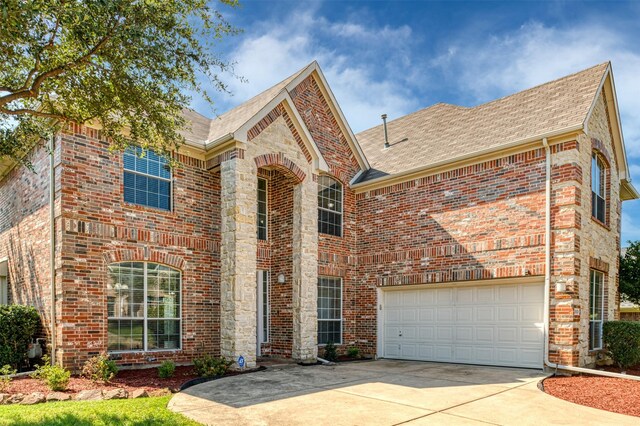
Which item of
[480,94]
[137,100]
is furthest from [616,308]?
[137,100]

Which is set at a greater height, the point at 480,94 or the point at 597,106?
the point at 480,94

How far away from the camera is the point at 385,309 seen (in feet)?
47.7

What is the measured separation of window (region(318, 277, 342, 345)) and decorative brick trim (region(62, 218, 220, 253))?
3.76 m

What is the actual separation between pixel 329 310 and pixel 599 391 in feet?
24.9

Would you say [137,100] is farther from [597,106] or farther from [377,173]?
[597,106]

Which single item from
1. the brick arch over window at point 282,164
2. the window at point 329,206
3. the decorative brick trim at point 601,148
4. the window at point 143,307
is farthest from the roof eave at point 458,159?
the window at point 143,307

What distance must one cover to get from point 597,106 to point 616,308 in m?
6.21

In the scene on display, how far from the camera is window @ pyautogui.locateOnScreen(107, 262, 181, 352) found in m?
10.4

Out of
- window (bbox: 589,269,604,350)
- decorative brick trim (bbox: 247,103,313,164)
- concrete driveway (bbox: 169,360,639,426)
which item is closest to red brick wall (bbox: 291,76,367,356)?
decorative brick trim (bbox: 247,103,313,164)

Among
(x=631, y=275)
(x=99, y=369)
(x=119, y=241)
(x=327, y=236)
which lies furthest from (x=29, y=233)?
(x=631, y=275)

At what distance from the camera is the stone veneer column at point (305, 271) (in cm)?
1262

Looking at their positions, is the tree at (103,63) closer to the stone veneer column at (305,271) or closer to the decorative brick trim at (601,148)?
the stone veneer column at (305,271)

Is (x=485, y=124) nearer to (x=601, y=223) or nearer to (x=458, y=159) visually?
(x=458, y=159)

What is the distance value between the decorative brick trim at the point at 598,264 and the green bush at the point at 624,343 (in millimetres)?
1518
